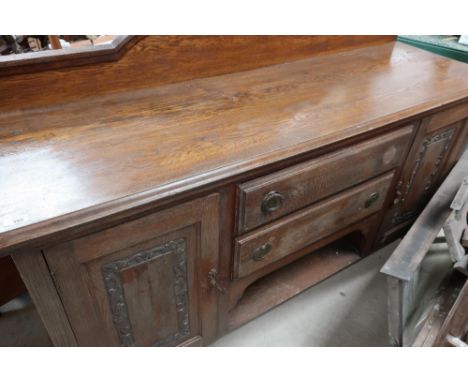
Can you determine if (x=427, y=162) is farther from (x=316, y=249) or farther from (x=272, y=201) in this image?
(x=272, y=201)

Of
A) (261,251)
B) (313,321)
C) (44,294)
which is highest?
(44,294)

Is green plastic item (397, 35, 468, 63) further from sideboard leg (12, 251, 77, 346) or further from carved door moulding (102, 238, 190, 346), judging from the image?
sideboard leg (12, 251, 77, 346)

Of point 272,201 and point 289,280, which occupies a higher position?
point 272,201

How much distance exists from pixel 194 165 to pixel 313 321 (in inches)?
33.5

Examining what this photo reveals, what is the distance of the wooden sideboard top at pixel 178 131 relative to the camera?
0.59 metres

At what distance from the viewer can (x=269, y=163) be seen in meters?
0.73

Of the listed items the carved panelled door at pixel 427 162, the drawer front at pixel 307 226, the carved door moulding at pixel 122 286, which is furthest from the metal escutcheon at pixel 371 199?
the carved door moulding at pixel 122 286

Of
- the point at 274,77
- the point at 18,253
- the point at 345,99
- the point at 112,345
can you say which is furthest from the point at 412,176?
the point at 18,253

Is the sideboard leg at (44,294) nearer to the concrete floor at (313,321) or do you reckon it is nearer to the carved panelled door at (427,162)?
the concrete floor at (313,321)

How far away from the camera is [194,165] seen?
69 cm

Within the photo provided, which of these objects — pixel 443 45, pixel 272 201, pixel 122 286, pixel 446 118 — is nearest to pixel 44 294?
pixel 122 286

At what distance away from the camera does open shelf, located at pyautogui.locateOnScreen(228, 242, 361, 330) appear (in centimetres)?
117

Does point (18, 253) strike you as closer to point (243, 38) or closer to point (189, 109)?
point (189, 109)
